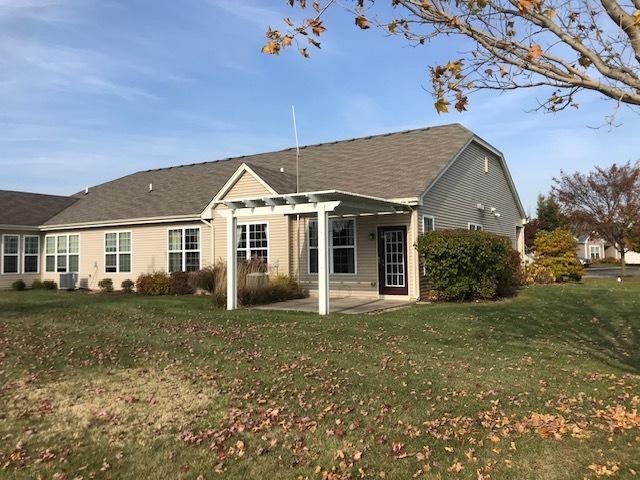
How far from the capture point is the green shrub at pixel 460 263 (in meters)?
14.7

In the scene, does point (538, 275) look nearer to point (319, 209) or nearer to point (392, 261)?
point (392, 261)

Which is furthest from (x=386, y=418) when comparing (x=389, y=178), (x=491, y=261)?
(x=389, y=178)

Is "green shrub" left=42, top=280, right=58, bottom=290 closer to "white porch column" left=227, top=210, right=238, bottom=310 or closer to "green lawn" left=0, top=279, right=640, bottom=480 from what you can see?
"white porch column" left=227, top=210, right=238, bottom=310

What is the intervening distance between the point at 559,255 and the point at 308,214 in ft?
35.5

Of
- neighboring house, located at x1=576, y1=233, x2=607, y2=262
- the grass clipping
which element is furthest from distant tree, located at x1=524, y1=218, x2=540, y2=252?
the grass clipping

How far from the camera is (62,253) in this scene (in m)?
24.7

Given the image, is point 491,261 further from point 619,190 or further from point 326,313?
point 619,190

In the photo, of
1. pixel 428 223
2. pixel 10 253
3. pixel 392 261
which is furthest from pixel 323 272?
pixel 10 253

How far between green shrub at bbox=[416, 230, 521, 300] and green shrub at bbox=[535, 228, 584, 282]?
23.4ft

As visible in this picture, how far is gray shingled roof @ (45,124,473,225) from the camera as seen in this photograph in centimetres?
1783

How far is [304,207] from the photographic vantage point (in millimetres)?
13547

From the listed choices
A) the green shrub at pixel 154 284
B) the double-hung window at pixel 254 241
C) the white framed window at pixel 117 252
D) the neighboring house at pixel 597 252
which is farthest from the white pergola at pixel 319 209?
the neighboring house at pixel 597 252

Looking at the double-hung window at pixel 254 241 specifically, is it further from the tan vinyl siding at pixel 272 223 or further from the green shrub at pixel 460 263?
the green shrub at pixel 460 263

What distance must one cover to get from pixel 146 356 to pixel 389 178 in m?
11.4
